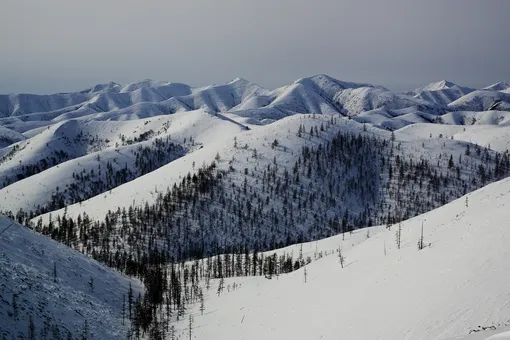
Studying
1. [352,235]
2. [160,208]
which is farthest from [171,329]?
[160,208]

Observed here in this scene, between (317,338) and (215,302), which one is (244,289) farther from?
(317,338)

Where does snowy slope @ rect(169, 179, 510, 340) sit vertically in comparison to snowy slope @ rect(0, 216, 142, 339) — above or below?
above

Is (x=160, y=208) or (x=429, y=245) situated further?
(x=160, y=208)

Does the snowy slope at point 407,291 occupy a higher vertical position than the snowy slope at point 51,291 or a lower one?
higher

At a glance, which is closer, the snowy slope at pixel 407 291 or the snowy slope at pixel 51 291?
the snowy slope at pixel 407 291
